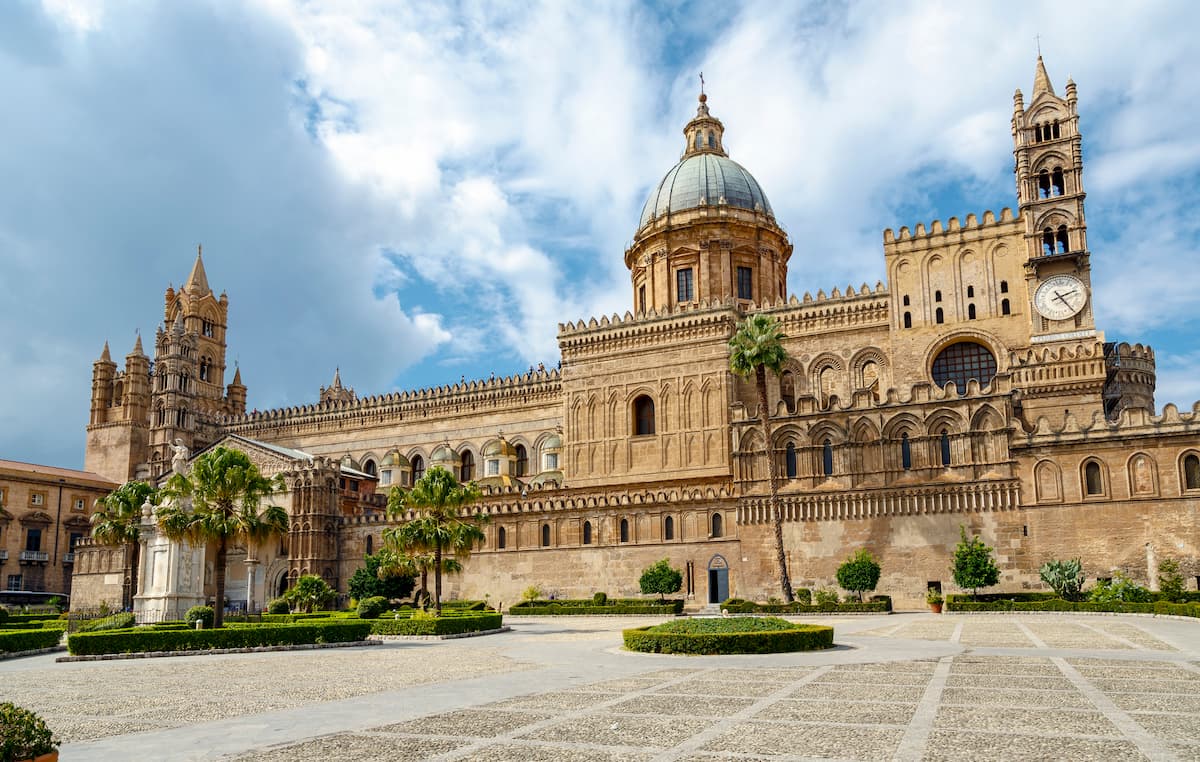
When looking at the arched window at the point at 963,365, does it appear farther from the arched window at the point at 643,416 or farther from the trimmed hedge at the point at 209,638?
the trimmed hedge at the point at 209,638

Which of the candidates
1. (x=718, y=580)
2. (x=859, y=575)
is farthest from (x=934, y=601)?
(x=718, y=580)

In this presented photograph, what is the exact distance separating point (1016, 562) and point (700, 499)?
15335 millimetres

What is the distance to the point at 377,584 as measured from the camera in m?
54.0

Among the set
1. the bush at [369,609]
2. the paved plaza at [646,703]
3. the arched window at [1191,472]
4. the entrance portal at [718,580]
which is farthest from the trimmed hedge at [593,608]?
the arched window at [1191,472]

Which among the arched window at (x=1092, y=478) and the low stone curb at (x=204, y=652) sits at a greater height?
the arched window at (x=1092, y=478)

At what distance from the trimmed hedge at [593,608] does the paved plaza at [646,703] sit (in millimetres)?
18592

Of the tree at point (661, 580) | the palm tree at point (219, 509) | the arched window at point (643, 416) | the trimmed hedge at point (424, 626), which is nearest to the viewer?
the trimmed hedge at point (424, 626)

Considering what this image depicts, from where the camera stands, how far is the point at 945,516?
45.9 m

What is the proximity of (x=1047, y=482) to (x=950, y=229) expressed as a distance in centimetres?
1594

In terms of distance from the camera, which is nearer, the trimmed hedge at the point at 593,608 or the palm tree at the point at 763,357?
the trimmed hedge at the point at 593,608

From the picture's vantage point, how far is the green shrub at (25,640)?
1146 inches

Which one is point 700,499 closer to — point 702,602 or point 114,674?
point 702,602

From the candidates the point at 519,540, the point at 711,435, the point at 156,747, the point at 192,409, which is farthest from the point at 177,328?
the point at 156,747

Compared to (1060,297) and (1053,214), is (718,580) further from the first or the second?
(1053,214)
